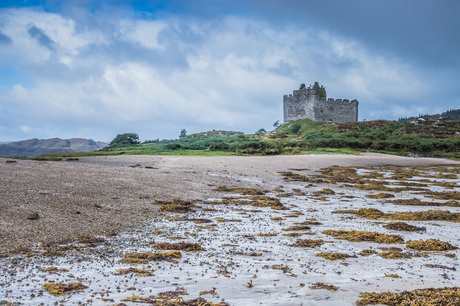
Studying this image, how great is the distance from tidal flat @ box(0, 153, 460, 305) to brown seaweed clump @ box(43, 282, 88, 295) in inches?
0.6

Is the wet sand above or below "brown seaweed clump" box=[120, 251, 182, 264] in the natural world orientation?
above

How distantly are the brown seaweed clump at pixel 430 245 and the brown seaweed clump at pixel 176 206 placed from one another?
6.77 metres

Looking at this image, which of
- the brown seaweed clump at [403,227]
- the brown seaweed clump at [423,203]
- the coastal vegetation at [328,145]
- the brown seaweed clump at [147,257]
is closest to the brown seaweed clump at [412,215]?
the brown seaweed clump at [403,227]

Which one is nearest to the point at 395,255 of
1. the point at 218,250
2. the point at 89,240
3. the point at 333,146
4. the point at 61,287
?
the point at 218,250

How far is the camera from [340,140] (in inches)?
1889

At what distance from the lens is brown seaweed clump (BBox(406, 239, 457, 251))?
7.64 meters

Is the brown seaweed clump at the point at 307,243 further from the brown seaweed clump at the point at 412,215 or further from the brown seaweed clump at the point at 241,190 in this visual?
the brown seaweed clump at the point at 241,190

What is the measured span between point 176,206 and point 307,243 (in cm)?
526

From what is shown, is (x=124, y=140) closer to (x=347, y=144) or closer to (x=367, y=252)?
(x=347, y=144)

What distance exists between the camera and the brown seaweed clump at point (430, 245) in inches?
301

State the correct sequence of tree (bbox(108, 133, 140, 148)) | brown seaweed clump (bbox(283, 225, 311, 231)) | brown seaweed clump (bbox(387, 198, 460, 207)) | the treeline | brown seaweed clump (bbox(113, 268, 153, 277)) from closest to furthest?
brown seaweed clump (bbox(113, 268, 153, 277))
brown seaweed clump (bbox(283, 225, 311, 231))
brown seaweed clump (bbox(387, 198, 460, 207))
the treeline
tree (bbox(108, 133, 140, 148))

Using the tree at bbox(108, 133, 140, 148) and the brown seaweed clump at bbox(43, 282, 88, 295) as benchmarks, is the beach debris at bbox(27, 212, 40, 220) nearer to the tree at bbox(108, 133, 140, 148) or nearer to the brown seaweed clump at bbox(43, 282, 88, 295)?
the brown seaweed clump at bbox(43, 282, 88, 295)

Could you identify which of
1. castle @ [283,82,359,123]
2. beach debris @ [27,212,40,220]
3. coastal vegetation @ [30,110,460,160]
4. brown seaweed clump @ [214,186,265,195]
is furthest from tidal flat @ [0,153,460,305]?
castle @ [283,82,359,123]

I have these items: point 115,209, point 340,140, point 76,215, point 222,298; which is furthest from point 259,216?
point 340,140
